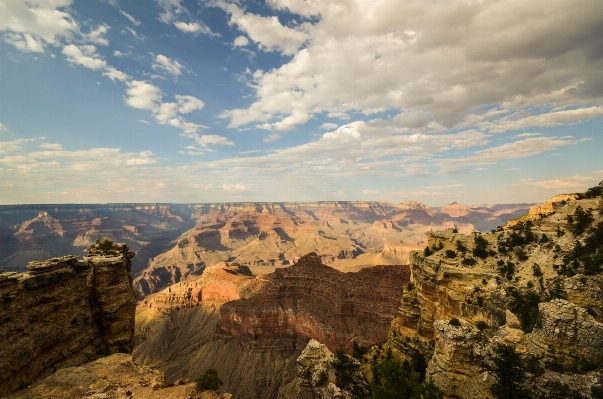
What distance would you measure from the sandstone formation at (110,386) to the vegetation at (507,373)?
20.5 meters

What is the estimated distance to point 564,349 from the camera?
2012 centimetres

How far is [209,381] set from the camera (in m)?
22.9

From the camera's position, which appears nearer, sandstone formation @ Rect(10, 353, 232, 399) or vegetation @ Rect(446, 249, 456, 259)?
sandstone formation @ Rect(10, 353, 232, 399)

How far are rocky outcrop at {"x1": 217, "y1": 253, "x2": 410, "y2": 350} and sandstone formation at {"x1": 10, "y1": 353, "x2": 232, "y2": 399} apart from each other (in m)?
57.4

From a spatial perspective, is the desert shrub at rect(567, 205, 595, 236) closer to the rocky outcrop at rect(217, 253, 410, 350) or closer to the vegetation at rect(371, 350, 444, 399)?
the vegetation at rect(371, 350, 444, 399)

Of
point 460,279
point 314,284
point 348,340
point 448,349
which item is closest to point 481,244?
point 460,279

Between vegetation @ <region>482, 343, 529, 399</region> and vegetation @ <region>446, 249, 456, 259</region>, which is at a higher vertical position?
vegetation @ <region>446, 249, 456, 259</region>

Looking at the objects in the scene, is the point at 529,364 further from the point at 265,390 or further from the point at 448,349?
the point at 265,390

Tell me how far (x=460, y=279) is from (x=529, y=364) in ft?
46.1

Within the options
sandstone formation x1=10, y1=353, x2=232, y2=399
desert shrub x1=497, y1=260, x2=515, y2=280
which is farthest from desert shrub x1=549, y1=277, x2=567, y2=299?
sandstone formation x1=10, y1=353, x2=232, y2=399

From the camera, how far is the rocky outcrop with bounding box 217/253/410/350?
235ft

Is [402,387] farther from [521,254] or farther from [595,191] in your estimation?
[595,191]

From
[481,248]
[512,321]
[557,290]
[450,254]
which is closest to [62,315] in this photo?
[512,321]

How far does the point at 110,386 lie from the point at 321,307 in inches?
2726
